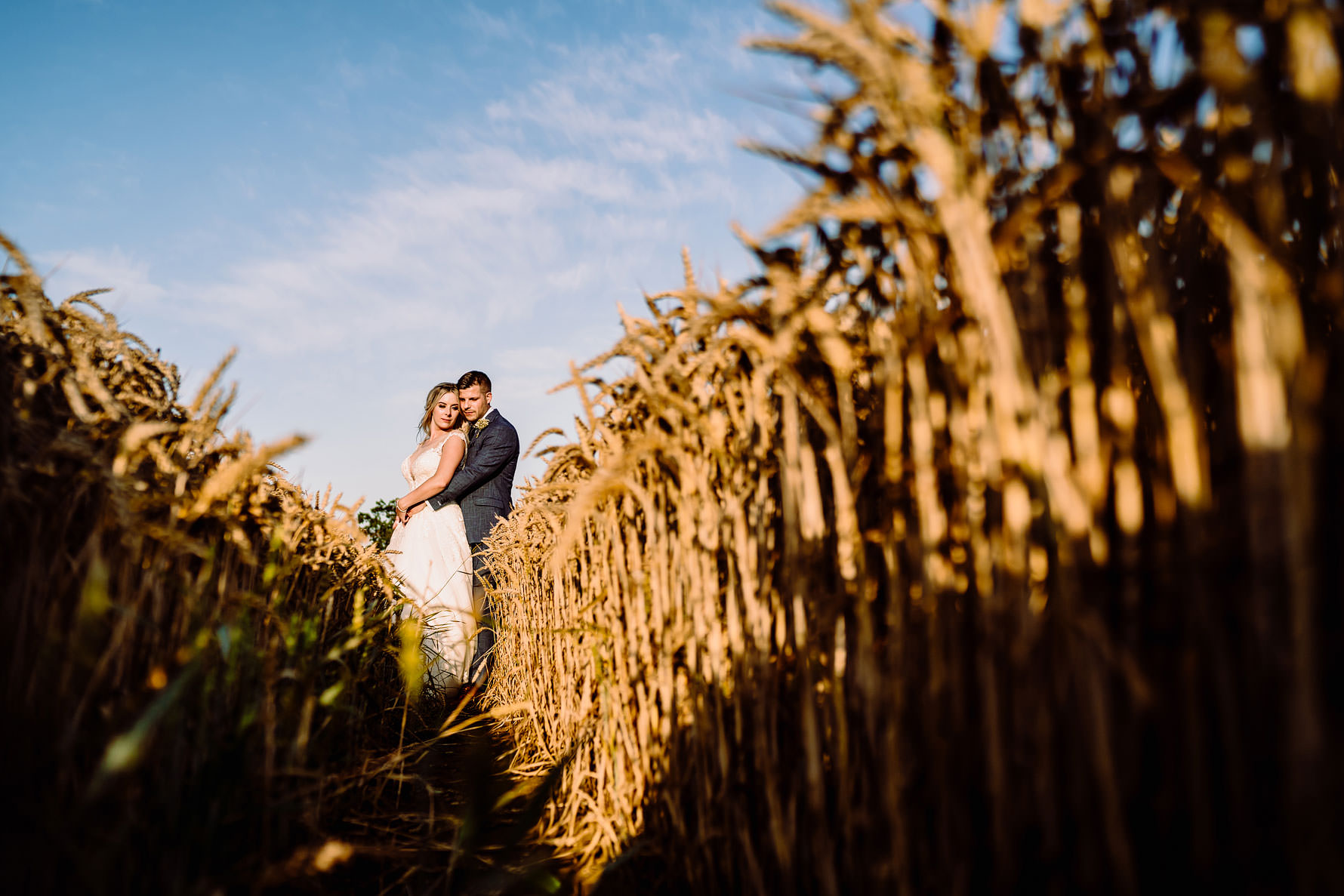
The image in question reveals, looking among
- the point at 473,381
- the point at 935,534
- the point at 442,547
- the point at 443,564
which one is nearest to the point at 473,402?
the point at 473,381

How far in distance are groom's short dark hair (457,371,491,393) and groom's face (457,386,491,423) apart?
0.09ft

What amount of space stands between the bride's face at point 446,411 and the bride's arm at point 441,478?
1.16 feet

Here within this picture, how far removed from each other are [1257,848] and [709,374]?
120 cm

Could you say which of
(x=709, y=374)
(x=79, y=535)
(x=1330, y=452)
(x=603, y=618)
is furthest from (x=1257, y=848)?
(x=79, y=535)

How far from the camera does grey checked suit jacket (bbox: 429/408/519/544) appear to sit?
218 inches

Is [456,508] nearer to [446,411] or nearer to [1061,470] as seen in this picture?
[446,411]

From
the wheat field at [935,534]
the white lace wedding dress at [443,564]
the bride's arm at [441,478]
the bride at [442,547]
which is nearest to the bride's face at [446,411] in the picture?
the bride at [442,547]

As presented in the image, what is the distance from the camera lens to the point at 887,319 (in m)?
1.12

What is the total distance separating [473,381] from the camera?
19.2 feet

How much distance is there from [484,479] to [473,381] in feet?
3.00

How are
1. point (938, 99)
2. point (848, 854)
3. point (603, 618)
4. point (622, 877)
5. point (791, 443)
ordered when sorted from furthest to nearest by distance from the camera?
point (603, 618), point (622, 877), point (791, 443), point (848, 854), point (938, 99)

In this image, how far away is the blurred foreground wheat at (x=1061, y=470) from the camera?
659 millimetres

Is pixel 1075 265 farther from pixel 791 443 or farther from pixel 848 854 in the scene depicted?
pixel 848 854

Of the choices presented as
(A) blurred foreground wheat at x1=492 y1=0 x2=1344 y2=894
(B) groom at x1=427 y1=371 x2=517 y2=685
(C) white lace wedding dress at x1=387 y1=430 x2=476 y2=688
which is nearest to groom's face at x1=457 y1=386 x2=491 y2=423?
(B) groom at x1=427 y1=371 x2=517 y2=685
